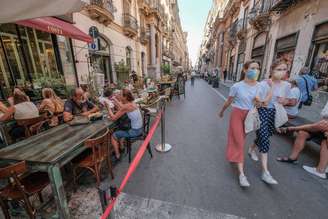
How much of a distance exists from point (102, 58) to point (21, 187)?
8.44 metres

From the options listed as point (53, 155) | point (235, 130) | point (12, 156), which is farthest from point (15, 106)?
point (235, 130)

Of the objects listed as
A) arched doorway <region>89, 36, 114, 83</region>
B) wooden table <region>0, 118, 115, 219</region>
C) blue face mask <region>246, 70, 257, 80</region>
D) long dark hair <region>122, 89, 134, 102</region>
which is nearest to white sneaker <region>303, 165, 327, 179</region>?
blue face mask <region>246, 70, 257, 80</region>

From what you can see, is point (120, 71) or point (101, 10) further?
point (120, 71)

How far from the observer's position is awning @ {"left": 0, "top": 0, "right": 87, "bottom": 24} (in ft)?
4.10

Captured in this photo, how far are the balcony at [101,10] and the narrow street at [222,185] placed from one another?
283 inches

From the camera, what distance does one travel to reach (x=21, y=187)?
4.50ft

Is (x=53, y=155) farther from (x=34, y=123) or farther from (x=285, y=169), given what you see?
(x=285, y=169)

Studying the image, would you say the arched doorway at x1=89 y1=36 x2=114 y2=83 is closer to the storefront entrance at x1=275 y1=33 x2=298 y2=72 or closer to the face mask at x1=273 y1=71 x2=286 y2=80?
the face mask at x1=273 y1=71 x2=286 y2=80

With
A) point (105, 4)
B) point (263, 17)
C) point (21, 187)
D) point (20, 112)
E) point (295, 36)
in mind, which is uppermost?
point (105, 4)

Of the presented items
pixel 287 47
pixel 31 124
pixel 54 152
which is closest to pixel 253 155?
pixel 54 152

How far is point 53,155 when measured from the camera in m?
1.55

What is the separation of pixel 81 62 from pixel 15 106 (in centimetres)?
465

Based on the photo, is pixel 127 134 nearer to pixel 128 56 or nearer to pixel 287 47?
pixel 287 47

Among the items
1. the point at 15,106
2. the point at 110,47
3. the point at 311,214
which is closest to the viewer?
the point at 311,214
